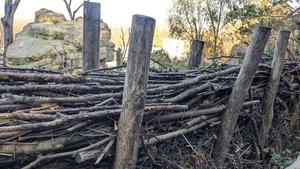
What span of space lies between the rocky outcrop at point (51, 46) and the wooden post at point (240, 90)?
566 centimetres

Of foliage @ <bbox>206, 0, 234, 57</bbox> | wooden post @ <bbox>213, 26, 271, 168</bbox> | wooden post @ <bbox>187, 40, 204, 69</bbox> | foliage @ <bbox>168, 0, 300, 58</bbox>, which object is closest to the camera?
wooden post @ <bbox>213, 26, 271, 168</bbox>

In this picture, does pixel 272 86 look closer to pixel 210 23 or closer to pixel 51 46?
pixel 51 46

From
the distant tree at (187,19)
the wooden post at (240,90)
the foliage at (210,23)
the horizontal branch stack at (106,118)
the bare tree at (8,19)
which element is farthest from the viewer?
the distant tree at (187,19)

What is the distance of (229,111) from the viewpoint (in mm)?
2664

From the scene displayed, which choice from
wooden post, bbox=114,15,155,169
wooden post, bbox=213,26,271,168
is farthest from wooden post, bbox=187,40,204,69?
wooden post, bbox=114,15,155,169

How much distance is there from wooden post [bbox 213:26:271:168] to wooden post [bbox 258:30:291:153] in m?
0.49

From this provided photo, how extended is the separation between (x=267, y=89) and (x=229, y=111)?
70 cm

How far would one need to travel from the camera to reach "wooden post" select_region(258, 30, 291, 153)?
2.99 meters

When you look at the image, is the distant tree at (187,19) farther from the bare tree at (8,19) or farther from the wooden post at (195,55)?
the wooden post at (195,55)

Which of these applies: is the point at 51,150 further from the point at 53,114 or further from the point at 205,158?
the point at 205,158

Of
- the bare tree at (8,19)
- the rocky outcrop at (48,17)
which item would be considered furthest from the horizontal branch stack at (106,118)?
the rocky outcrop at (48,17)

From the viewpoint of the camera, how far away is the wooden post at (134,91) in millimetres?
1810

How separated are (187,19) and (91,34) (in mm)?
8783

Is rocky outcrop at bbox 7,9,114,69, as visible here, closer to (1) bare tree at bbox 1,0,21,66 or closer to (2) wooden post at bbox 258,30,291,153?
(1) bare tree at bbox 1,0,21,66
